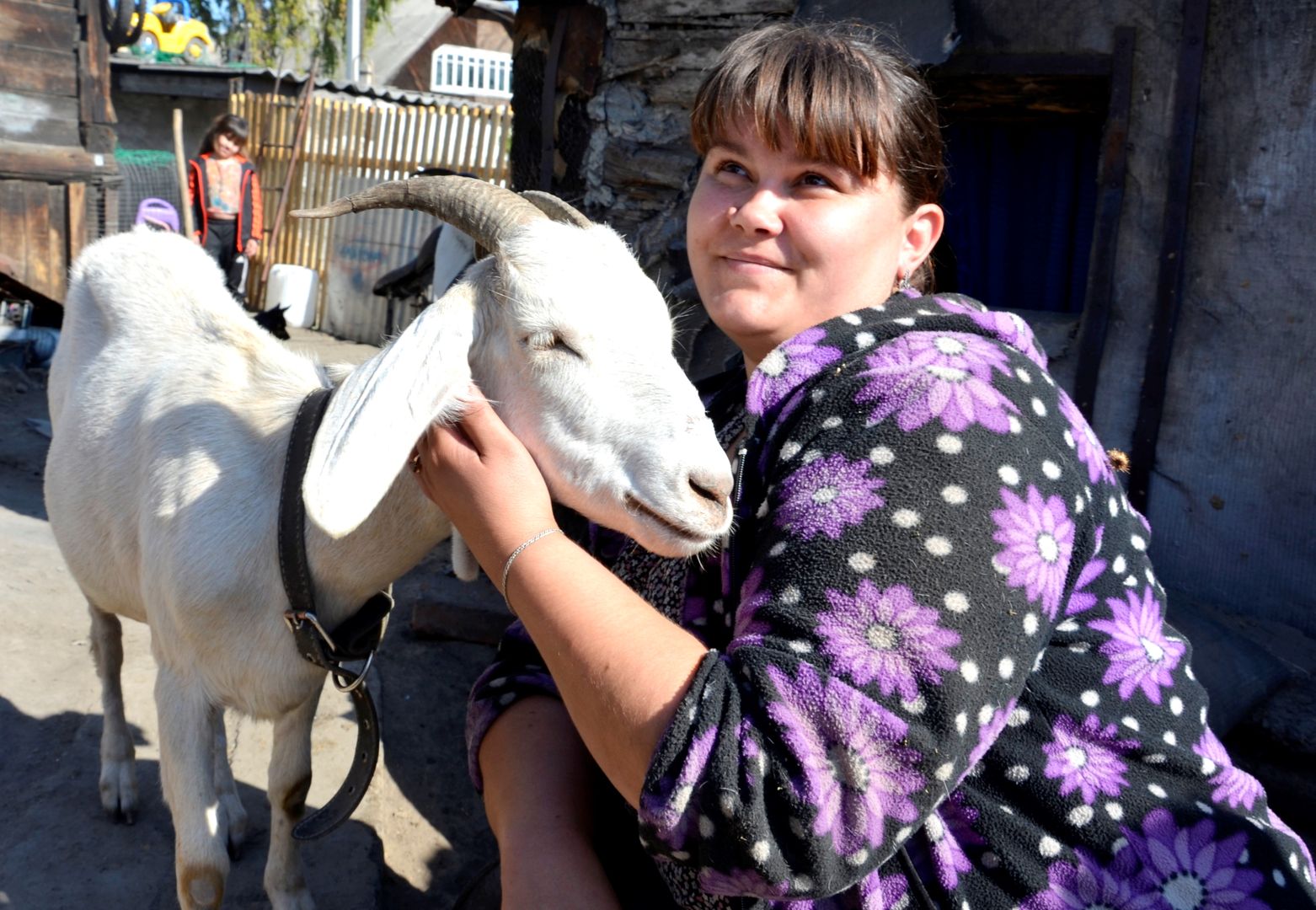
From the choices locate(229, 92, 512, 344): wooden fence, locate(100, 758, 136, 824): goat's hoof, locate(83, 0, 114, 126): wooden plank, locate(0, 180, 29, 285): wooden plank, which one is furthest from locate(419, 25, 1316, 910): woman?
locate(229, 92, 512, 344): wooden fence

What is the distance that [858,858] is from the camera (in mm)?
1017

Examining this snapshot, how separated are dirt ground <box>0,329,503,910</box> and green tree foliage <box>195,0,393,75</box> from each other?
20.3 metres

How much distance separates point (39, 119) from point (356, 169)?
13.1 ft

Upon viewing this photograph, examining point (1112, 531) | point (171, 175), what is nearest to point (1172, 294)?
point (1112, 531)

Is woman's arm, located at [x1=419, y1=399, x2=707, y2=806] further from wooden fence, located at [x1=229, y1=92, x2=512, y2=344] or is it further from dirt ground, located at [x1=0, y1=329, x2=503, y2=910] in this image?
wooden fence, located at [x1=229, y1=92, x2=512, y2=344]

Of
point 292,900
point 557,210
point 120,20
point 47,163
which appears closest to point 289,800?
point 292,900

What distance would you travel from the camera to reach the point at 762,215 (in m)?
1.45

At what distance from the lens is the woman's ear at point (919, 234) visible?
157 cm

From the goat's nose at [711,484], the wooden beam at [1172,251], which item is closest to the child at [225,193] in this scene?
the wooden beam at [1172,251]

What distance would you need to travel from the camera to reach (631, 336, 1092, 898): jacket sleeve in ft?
3.24

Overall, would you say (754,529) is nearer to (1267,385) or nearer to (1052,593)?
(1052,593)

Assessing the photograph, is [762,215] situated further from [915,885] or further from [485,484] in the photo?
[915,885]

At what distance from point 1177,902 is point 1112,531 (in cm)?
40

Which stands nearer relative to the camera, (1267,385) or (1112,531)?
(1112,531)
